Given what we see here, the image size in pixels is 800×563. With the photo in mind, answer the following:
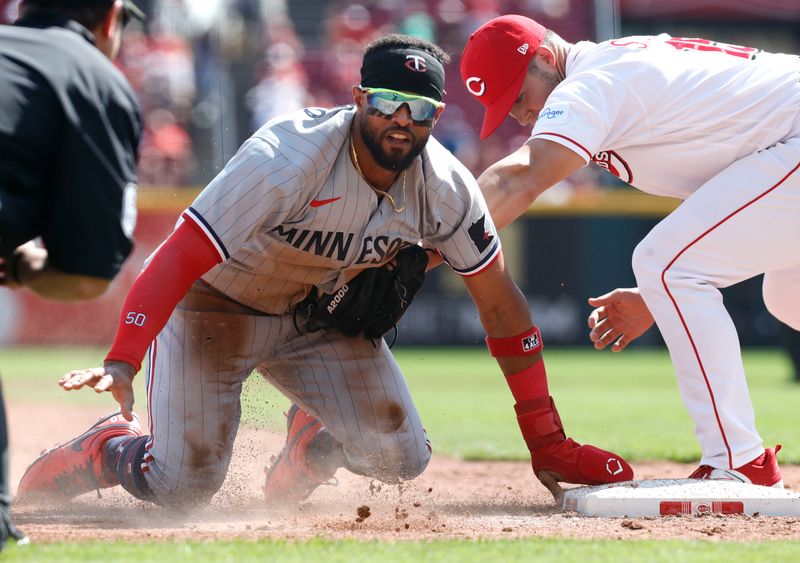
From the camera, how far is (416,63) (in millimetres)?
4145

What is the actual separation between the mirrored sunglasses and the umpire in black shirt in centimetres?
118

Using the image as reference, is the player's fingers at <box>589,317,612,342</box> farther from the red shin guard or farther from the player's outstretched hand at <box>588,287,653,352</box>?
the red shin guard

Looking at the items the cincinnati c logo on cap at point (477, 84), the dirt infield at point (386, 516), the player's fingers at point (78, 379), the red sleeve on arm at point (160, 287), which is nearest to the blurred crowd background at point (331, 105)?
the dirt infield at point (386, 516)

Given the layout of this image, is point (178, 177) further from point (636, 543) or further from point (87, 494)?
point (636, 543)

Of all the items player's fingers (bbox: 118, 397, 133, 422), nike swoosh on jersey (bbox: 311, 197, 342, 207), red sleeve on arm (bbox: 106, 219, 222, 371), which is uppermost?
nike swoosh on jersey (bbox: 311, 197, 342, 207)

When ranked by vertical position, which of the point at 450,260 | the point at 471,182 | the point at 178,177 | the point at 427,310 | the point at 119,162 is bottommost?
the point at 427,310

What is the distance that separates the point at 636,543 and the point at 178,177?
12.1 m

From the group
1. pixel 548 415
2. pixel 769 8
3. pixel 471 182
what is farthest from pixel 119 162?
pixel 769 8

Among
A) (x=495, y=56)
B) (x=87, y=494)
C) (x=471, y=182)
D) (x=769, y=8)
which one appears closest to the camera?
(x=471, y=182)

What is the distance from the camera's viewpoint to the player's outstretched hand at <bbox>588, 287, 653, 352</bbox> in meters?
4.87

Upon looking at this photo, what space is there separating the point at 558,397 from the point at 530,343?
5553 mm

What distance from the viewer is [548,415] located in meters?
4.61

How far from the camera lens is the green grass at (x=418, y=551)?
10.2ft

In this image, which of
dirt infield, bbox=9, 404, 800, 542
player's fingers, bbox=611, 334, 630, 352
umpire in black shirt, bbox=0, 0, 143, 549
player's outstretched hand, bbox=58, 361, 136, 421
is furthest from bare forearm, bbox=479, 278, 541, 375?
umpire in black shirt, bbox=0, 0, 143, 549
